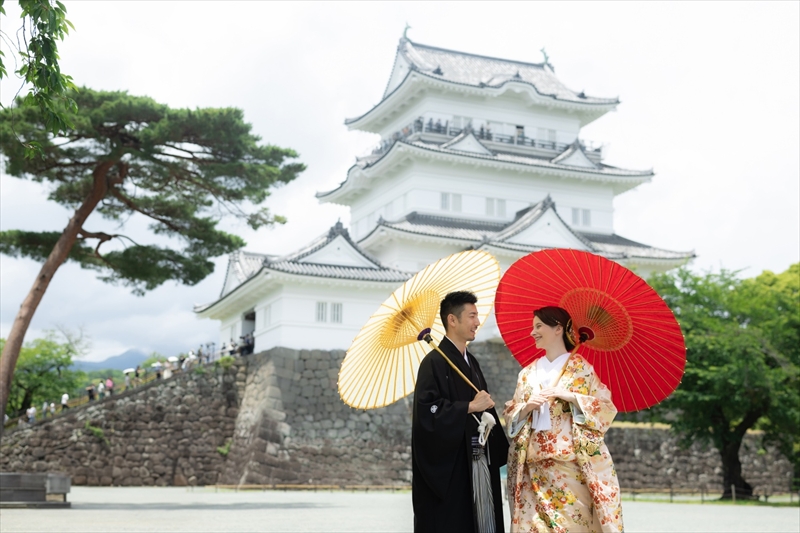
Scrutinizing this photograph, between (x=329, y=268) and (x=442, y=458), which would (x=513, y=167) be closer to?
(x=329, y=268)

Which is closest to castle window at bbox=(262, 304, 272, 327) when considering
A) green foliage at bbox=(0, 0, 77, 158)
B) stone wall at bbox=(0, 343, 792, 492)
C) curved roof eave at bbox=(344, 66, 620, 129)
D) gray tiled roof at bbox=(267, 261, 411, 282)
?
stone wall at bbox=(0, 343, 792, 492)

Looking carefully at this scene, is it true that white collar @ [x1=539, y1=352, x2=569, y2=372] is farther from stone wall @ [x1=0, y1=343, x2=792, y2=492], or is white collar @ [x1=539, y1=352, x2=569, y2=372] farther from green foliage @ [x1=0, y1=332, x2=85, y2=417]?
green foliage @ [x1=0, y1=332, x2=85, y2=417]

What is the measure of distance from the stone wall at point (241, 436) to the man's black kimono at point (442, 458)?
16.6m

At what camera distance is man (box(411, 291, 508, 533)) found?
385 cm

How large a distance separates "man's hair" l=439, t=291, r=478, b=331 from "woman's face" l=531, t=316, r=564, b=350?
0.36 meters

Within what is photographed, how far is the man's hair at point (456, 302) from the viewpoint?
4.18 meters

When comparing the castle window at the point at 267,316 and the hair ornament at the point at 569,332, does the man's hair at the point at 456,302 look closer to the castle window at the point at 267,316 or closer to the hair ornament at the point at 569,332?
the hair ornament at the point at 569,332

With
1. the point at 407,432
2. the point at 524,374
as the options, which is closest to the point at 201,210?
the point at 407,432

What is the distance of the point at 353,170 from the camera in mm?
29656

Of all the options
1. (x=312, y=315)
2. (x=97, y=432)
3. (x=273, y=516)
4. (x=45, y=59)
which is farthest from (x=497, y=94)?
(x=45, y=59)

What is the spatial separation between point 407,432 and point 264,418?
383 centimetres

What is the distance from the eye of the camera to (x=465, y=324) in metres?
4.16

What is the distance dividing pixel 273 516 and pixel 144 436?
35.9 ft

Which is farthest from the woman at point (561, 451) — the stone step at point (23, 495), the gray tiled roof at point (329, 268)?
the gray tiled roof at point (329, 268)
